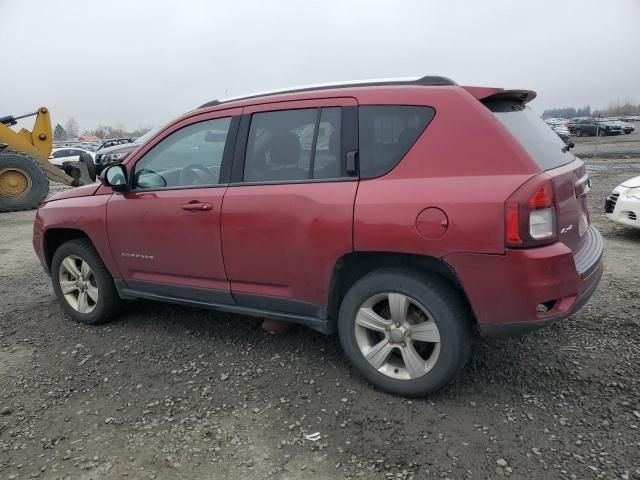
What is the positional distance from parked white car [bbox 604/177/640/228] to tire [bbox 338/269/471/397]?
183 inches

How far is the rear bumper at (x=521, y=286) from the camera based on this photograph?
2.57 meters

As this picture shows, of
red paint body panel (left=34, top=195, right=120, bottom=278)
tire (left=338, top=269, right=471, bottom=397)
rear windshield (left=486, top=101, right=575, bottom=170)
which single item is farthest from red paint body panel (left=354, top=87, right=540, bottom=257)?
red paint body panel (left=34, top=195, right=120, bottom=278)

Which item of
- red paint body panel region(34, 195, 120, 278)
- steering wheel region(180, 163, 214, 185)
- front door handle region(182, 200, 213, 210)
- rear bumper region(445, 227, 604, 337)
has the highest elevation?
steering wheel region(180, 163, 214, 185)

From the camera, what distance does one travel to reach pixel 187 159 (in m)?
3.71

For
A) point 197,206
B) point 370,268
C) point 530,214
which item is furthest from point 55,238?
point 530,214

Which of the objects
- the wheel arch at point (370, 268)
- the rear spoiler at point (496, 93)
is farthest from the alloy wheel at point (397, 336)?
the rear spoiler at point (496, 93)

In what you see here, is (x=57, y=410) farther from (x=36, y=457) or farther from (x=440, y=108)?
(x=440, y=108)

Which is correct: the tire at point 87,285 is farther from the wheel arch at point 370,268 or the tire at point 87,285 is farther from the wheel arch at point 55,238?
the wheel arch at point 370,268

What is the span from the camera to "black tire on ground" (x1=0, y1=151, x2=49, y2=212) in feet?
38.1

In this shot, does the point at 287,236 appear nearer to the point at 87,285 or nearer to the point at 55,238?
the point at 87,285

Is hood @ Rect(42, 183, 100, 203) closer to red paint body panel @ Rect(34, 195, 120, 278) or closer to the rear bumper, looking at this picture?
red paint body panel @ Rect(34, 195, 120, 278)

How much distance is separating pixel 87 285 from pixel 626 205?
20.5ft

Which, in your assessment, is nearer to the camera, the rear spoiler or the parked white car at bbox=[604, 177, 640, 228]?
the rear spoiler

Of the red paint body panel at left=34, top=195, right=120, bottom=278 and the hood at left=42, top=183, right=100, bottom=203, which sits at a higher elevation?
the hood at left=42, top=183, right=100, bottom=203
